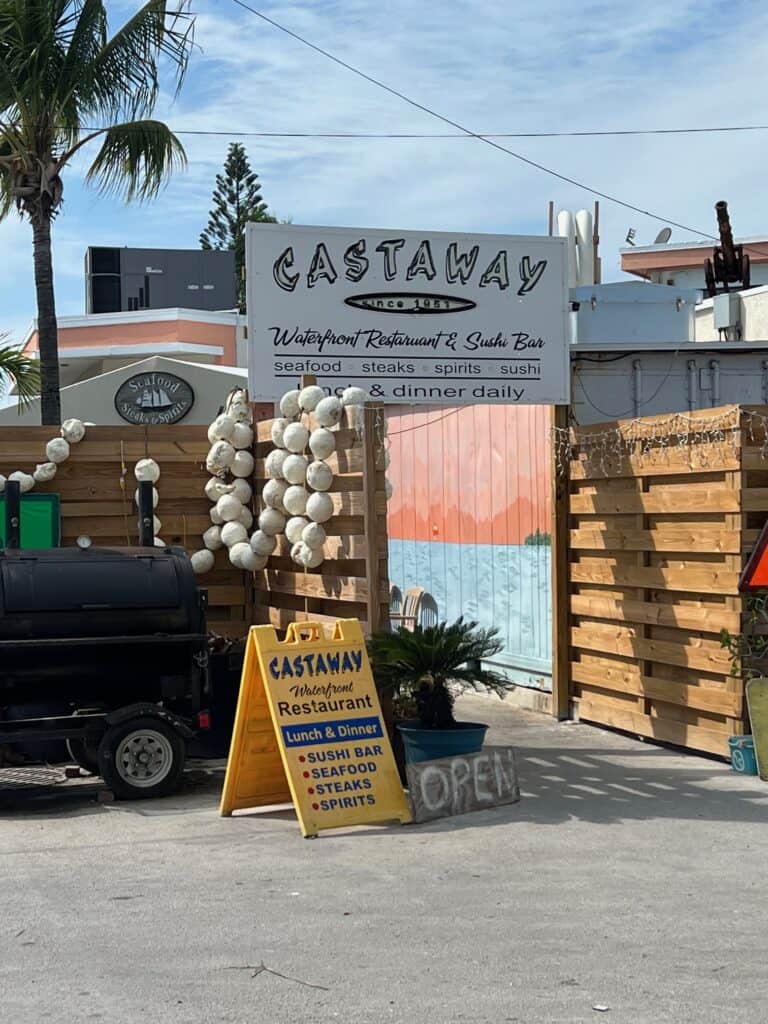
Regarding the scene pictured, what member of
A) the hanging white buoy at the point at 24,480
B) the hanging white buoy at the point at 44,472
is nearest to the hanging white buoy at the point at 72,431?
the hanging white buoy at the point at 44,472

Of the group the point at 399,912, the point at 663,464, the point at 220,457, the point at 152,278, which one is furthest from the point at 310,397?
the point at 152,278

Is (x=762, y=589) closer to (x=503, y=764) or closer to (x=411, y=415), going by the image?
(x=503, y=764)

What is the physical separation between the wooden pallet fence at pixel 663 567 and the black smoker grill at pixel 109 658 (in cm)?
369

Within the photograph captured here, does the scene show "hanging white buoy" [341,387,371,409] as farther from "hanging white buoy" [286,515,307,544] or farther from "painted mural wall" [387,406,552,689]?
"painted mural wall" [387,406,552,689]

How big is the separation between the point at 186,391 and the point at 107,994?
2087cm

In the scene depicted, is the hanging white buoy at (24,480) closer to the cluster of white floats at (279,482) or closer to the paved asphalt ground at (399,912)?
the cluster of white floats at (279,482)

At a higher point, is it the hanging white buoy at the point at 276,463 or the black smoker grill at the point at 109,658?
the hanging white buoy at the point at 276,463

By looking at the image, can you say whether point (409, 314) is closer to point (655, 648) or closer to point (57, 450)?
point (57, 450)

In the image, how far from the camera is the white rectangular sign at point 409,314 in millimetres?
11094

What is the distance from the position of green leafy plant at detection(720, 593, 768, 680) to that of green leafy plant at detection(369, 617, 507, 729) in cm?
175

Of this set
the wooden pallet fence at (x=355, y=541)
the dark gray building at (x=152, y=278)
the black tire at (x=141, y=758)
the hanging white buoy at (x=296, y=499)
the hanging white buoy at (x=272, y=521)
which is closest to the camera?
the black tire at (x=141, y=758)

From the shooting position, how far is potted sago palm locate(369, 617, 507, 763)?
30.0ft

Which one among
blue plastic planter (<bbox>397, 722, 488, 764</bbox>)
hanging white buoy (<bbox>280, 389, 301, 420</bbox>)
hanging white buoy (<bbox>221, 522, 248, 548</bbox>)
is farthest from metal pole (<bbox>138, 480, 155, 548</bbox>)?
blue plastic planter (<bbox>397, 722, 488, 764</bbox>)

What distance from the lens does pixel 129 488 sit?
39.8 feet
